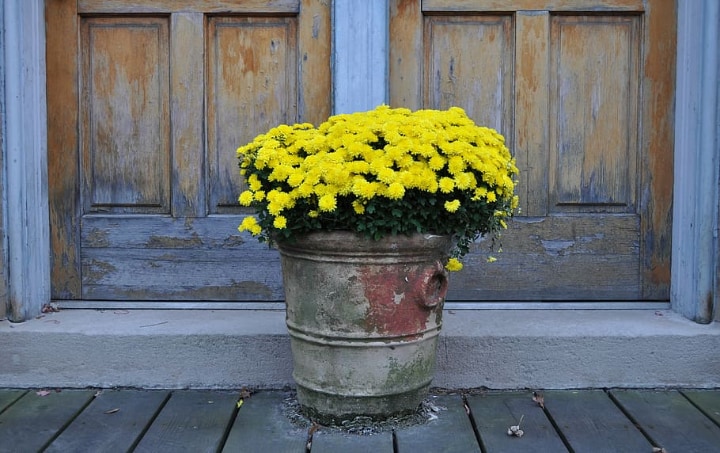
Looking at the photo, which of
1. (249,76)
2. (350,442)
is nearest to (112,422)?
(350,442)

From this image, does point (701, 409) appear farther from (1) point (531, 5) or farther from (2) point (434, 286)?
(1) point (531, 5)

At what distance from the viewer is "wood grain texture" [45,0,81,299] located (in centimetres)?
347

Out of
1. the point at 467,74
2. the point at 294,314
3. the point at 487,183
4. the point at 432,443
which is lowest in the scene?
the point at 432,443

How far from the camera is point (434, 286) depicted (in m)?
2.79

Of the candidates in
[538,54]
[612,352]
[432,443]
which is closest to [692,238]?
[612,352]

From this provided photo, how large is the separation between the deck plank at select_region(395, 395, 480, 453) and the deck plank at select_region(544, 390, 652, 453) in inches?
12.8

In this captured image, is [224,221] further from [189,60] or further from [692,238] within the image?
[692,238]

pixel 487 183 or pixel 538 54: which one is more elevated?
pixel 538 54

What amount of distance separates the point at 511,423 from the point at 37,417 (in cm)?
169

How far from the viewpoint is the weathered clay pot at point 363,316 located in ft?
8.85

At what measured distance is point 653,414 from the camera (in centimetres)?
298

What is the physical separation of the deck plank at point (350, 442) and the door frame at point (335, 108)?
133 centimetres

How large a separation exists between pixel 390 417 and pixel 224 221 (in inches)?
45.9

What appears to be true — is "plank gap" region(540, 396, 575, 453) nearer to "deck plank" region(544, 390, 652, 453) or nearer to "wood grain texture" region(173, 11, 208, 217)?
"deck plank" region(544, 390, 652, 453)
